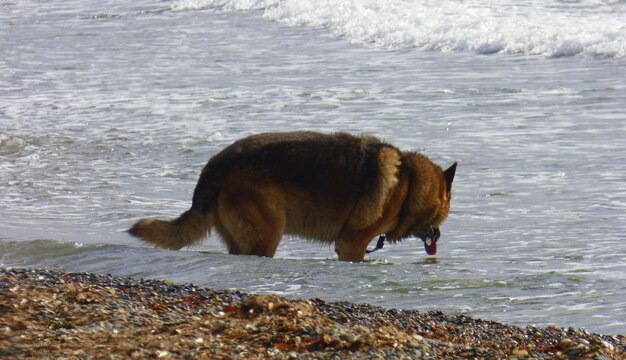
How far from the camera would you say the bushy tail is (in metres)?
7.52

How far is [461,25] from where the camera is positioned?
2081 cm

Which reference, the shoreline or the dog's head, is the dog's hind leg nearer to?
the dog's head

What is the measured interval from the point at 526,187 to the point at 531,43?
30.2 ft

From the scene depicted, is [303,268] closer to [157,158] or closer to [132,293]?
[132,293]

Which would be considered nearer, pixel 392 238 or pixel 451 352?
pixel 451 352

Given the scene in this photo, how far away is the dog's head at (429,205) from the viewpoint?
26.7 feet

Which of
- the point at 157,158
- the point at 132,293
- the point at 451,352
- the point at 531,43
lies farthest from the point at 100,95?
the point at 451,352

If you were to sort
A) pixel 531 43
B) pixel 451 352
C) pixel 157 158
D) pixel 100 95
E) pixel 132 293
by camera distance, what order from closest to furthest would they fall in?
1. pixel 451 352
2. pixel 132 293
3. pixel 157 158
4. pixel 100 95
5. pixel 531 43

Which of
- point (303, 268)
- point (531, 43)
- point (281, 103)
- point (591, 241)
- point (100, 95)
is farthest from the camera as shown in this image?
point (531, 43)

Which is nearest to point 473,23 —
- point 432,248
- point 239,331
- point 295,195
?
point 432,248

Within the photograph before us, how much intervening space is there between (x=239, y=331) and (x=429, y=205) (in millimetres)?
3662

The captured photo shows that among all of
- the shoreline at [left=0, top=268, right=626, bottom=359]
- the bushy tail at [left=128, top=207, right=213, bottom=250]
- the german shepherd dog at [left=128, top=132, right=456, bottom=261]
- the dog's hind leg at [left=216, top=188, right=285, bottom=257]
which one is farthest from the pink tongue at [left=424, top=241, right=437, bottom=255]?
the shoreline at [left=0, top=268, right=626, bottom=359]

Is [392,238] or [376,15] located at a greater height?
[376,15]

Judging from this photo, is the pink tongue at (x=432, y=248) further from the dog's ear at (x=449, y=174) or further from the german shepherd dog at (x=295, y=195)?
the dog's ear at (x=449, y=174)
